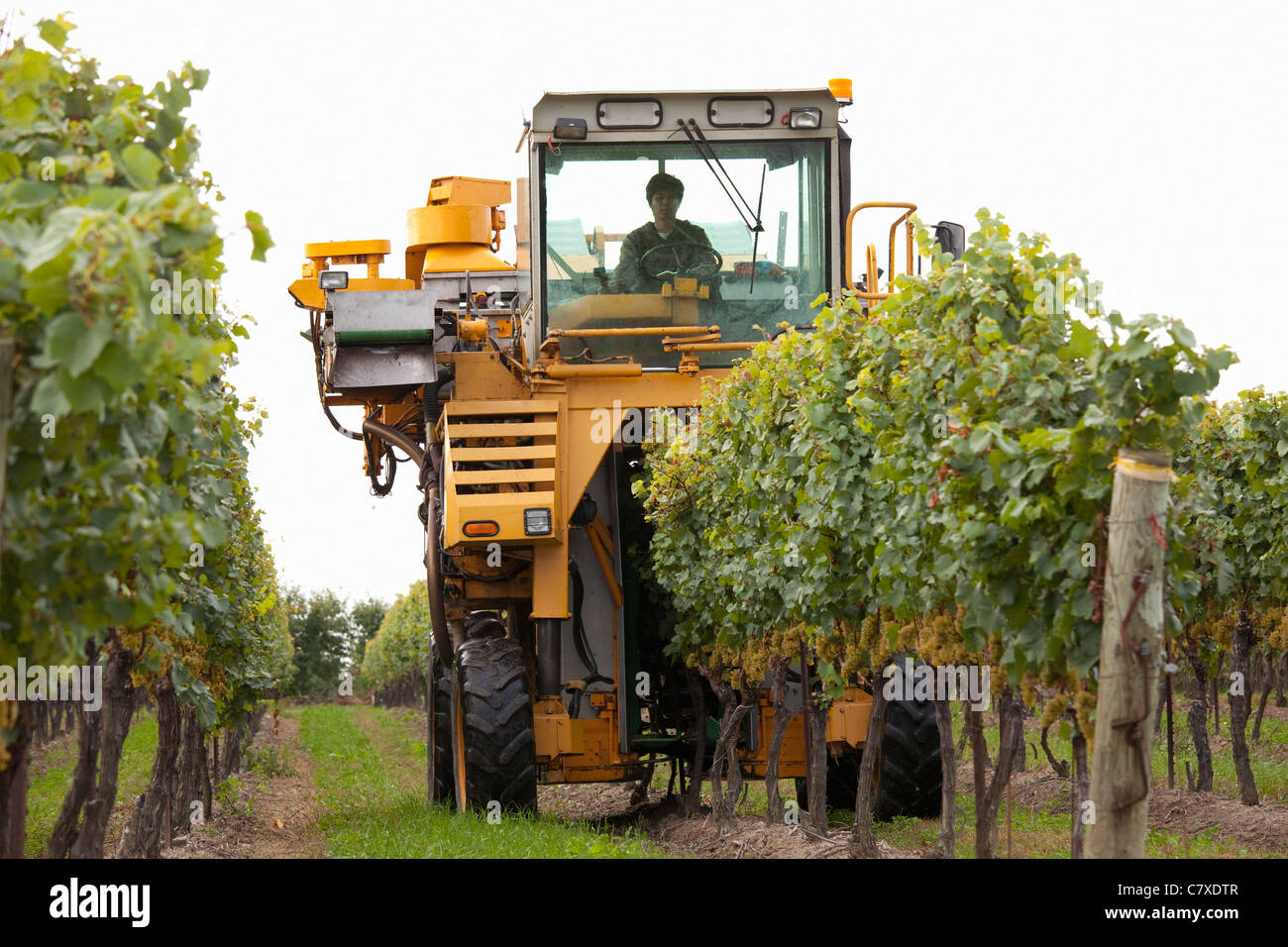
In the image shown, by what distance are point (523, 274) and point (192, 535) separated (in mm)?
6082

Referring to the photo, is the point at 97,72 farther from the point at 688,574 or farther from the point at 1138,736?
Result: the point at 688,574

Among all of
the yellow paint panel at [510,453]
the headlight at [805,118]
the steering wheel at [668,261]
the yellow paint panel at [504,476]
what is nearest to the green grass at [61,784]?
the yellow paint panel at [504,476]

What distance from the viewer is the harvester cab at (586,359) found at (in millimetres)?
8898

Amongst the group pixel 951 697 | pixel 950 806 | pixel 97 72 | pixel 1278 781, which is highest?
pixel 97 72

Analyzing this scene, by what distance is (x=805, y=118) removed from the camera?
9.41m

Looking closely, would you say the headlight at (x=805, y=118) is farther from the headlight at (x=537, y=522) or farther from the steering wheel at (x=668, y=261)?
the headlight at (x=537, y=522)

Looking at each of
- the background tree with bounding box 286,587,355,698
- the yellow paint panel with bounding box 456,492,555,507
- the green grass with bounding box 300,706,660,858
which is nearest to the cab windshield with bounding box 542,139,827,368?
the yellow paint panel with bounding box 456,492,555,507

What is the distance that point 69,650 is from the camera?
391cm

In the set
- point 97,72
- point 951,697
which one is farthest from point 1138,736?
point 97,72

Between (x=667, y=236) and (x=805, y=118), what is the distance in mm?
1130

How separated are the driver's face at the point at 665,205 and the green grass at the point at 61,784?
494cm

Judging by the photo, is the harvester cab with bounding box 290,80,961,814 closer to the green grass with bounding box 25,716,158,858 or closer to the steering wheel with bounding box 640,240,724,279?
the steering wheel with bounding box 640,240,724,279

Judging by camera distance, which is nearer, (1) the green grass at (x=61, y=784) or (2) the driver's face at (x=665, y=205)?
(2) the driver's face at (x=665, y=205)

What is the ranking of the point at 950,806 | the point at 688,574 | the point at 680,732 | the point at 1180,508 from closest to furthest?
the point at 1180,508, the point at 950,806, the point at 688,574, the point at 680,732
